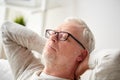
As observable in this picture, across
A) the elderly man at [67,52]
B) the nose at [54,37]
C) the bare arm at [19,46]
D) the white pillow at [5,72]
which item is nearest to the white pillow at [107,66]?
the elderly man at [67,52]

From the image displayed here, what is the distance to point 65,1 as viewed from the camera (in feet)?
7.30

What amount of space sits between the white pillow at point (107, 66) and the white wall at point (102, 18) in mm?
615

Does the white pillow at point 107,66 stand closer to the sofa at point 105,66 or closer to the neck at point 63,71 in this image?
the sofa at point 105,66

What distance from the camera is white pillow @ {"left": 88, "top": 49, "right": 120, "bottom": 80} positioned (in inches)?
38.1

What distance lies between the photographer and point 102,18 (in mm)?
1754

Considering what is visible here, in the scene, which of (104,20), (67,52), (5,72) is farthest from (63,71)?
(104,20)

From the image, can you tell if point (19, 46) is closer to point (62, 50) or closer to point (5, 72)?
point (5, 72)

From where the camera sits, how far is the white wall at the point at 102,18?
5.34ft

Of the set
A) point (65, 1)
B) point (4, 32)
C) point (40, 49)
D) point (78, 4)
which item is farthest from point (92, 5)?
point (4, 32)

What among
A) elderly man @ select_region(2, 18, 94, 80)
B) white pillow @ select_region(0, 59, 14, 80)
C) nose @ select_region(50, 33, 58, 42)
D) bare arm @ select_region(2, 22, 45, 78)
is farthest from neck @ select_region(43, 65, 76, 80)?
white pillow @ select_region(0, 59, 14, 80)

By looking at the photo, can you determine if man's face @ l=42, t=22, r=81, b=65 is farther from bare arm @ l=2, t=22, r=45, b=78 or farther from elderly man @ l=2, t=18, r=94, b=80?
bare arm @ l=2, t=22, r=45, b=78

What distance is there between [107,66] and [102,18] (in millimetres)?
823

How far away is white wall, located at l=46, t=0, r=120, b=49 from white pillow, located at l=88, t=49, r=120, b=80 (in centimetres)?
62

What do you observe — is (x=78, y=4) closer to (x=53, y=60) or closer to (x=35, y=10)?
(x=35, y=10)
